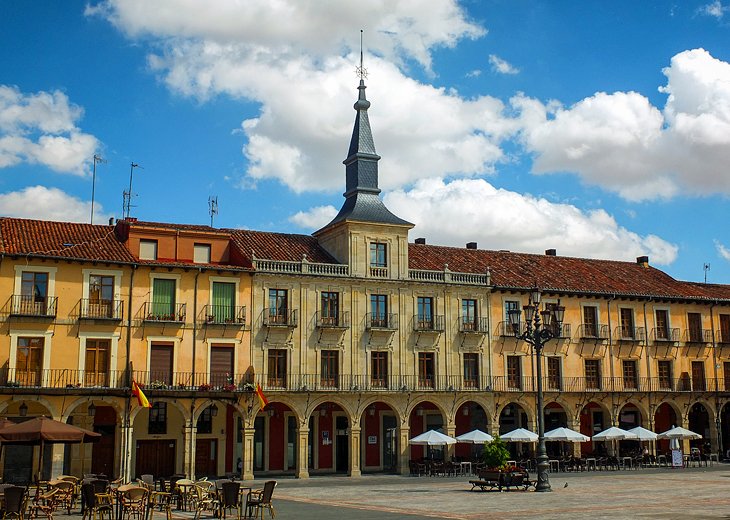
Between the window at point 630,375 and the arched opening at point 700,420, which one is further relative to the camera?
the arched opening at point 700,420

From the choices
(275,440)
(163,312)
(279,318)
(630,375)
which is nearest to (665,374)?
(630,375)

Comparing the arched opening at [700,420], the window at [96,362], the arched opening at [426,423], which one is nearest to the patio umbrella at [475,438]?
the arched opening at [426,423]

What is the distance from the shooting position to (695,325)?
176 ft

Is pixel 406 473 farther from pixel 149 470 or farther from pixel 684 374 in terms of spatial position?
pixel 684 374

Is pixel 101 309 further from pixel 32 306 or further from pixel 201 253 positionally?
pixel 201 253

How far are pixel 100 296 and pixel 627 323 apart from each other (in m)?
29.7

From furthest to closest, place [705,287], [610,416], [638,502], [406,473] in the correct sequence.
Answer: [705,287], [610,416], [406,473], [638,502]

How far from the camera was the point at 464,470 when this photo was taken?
44469mm

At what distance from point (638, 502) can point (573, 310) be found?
24.6m

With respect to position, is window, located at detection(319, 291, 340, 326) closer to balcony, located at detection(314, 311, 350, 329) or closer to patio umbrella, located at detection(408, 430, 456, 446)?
balcony, located at detection(314, 311, 350, 329)

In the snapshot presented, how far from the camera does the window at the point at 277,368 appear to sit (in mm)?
42719

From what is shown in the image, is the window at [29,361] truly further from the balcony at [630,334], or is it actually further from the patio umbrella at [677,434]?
the balcony at [630,334]

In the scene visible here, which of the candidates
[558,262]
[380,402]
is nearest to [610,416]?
[558,262]

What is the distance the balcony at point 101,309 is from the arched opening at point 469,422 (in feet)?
62.7
